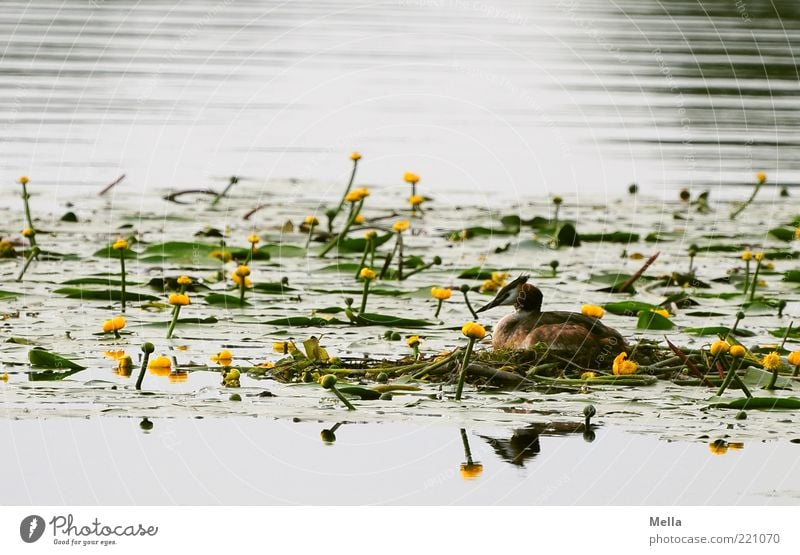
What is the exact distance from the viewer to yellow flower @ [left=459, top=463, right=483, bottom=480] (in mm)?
5527

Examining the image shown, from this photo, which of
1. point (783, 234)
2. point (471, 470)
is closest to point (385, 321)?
point (471, 470)

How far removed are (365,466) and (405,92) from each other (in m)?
12.6

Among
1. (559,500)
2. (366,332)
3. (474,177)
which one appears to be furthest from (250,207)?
(559,500)

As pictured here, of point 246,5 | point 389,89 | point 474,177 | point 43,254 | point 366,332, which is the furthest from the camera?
point 246,5

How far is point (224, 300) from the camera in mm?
8219

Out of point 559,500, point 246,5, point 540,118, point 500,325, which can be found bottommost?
point 559,500

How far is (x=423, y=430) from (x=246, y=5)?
22.0m

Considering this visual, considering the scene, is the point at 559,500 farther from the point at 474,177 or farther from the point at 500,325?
the point at 474,177

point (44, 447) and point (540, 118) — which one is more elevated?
point (540, 118)

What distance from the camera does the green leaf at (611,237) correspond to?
10.7 m

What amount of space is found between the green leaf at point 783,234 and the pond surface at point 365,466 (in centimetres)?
533

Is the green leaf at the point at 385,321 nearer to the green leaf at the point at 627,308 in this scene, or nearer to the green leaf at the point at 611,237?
the green leaf at the point at 627,308

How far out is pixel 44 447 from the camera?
19.0 ft

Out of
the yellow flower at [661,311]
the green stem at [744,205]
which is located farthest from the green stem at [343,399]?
the green stem at [744,205]
